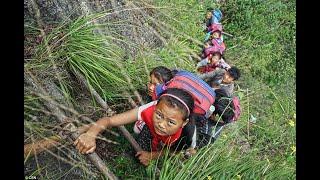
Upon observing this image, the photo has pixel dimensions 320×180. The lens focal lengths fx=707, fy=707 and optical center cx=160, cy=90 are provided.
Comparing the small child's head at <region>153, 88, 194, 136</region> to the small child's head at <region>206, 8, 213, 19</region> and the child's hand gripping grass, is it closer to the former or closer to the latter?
the child's hand gripping grass

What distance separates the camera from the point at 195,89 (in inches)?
130

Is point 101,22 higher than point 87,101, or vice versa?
point 101,22

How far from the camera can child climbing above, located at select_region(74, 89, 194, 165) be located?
324cm

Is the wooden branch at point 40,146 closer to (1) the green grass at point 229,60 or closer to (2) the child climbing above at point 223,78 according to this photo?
(1) the green grass at point 229,60

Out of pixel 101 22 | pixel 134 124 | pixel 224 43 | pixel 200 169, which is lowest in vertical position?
pixel 200 169

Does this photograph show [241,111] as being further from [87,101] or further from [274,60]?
[87,101]

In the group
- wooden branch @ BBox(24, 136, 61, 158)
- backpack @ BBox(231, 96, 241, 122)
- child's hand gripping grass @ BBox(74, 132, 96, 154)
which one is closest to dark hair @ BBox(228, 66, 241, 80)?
backpack @ BBox(231, 96, 241, 122)

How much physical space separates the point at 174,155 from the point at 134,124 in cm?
24

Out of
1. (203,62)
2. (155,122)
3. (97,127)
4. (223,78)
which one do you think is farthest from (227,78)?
(97,127)

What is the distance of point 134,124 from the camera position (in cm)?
335

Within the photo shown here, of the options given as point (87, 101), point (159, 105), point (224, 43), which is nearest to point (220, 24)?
point (224, 43)

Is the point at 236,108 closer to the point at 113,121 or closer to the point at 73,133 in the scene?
the point at 113,121

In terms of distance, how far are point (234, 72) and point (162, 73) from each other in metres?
0.36

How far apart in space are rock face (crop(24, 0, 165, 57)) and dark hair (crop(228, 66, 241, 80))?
36 cm
